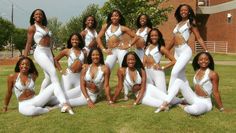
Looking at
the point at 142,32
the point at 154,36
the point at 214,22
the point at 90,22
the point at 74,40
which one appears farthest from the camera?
the point at 214,22

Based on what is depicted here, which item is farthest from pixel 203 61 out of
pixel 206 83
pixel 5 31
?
pixel 5 31

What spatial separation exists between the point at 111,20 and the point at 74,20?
2140 inches

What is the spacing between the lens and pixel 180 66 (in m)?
7.80

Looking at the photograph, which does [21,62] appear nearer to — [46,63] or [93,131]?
[46,63]

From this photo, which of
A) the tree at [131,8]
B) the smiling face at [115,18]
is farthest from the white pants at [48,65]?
the tree at [131,8]

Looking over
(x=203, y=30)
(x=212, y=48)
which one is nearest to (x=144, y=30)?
(x=212, y=48)

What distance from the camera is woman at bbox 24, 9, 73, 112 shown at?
8102 mm

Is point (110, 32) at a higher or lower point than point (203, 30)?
lower

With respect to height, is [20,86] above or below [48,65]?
below

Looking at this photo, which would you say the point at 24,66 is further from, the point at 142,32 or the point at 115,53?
the point at 142,32

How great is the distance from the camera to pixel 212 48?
43.5 meters

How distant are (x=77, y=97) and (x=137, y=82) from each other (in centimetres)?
146

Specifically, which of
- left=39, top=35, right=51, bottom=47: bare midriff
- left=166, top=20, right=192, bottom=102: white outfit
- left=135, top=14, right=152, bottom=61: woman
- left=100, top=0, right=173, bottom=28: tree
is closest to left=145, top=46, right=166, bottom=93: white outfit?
left=166, top=20, right=192, bottom=102: white outfit

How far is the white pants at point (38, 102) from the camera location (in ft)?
25.4
